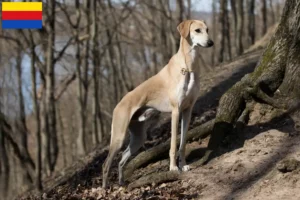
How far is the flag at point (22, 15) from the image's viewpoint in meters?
16.7

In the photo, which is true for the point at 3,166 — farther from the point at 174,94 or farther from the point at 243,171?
the point at 243,171

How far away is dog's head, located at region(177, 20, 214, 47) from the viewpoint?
7410mm

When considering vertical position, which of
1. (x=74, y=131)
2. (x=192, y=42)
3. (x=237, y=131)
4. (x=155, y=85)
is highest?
(x=192, y=42)

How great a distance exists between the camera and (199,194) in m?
6.98

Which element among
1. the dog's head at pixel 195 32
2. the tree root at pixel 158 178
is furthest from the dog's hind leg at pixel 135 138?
the dog's head at pixel 195 32

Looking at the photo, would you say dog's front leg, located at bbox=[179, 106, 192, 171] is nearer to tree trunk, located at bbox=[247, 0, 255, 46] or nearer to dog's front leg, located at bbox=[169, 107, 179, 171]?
dog's front leg, located at bbox=[169, 107, 179, 171]

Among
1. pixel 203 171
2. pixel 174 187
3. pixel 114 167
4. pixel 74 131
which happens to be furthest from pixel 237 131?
pixel 74 131

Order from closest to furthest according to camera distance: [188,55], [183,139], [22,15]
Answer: [188,55], [183,139], [22,15]

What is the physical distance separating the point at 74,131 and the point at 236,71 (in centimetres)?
3086

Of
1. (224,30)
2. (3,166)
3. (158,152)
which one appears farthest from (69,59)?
(158,152)

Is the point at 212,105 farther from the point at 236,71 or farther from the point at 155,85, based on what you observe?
the point at 155,85

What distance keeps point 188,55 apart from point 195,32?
13.4 inches

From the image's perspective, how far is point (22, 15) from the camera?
17609 mm

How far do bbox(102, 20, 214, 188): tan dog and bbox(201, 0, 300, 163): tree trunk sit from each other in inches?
28.7
